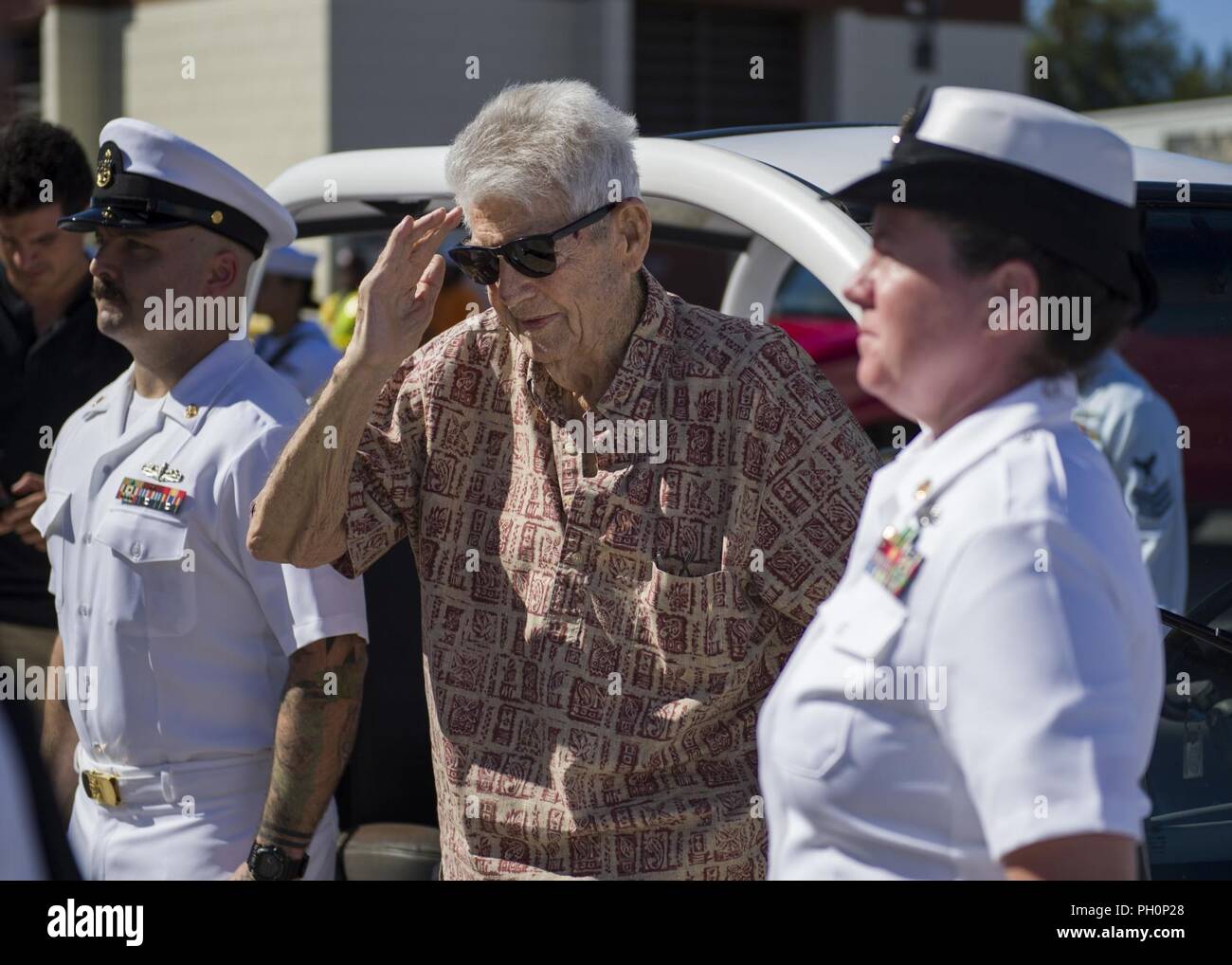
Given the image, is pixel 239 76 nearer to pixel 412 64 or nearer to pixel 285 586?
pixel 412 64

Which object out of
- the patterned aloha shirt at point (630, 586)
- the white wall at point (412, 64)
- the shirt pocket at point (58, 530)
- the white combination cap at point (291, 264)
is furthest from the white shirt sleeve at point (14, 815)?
the white wall at point (412, 64)

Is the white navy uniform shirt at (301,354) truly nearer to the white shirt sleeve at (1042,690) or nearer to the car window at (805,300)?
the car window at (805,300)

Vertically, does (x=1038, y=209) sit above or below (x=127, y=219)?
below

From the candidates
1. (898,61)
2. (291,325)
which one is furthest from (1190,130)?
(291,325)

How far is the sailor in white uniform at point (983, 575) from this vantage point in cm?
136

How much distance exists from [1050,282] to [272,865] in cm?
164

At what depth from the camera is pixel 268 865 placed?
2631mm


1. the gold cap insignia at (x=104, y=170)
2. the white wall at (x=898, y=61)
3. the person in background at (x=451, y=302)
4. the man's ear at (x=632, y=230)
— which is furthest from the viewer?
the white wall at (x=898, y=61)

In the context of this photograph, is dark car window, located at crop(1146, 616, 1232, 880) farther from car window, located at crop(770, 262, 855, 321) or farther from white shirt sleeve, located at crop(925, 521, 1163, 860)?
car window, located at crop(770, 262, 855, 321)

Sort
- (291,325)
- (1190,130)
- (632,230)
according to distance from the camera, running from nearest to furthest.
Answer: (632,230) → (291,325) → (1190,130)

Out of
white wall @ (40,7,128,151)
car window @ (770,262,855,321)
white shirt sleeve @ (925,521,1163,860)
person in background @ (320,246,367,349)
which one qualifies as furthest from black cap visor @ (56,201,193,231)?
white wall @ (40,7,128,151)

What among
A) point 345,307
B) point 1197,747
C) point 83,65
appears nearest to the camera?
point 1197,747

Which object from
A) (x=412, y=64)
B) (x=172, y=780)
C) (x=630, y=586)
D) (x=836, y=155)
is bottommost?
(x=172, y=780)

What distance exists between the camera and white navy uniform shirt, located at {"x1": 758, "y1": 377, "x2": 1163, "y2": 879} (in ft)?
4.45
